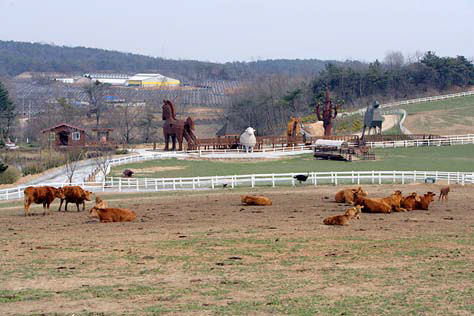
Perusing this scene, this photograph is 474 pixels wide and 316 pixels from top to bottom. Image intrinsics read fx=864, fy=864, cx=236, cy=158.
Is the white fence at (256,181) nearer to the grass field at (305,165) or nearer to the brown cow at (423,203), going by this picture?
the grass field at (305,165)

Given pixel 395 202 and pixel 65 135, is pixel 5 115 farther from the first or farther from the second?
pixel 395 202

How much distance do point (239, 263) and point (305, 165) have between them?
44.1 metres

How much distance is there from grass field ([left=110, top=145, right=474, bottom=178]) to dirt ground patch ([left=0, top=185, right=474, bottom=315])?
27646mm

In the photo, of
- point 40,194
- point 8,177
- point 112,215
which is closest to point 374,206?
point 112,215

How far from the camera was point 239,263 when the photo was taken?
1825 cm

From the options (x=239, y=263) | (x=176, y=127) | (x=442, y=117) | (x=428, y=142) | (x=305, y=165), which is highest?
(x=442, y=117)

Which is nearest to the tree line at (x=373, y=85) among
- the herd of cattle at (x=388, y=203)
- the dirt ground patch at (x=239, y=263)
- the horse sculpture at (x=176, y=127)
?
the horse sculpture at (x=176, y=127)

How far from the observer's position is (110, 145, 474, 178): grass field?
186 feet

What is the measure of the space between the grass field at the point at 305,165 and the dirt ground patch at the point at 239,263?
90.7 feet

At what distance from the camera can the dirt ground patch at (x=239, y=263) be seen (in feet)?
46.6

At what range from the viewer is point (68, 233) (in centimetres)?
2355

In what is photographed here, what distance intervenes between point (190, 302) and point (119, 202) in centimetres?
2062

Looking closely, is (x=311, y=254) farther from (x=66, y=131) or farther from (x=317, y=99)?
(x=317, y=99)

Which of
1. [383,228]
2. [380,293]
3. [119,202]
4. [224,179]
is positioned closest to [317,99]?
[224,179]
